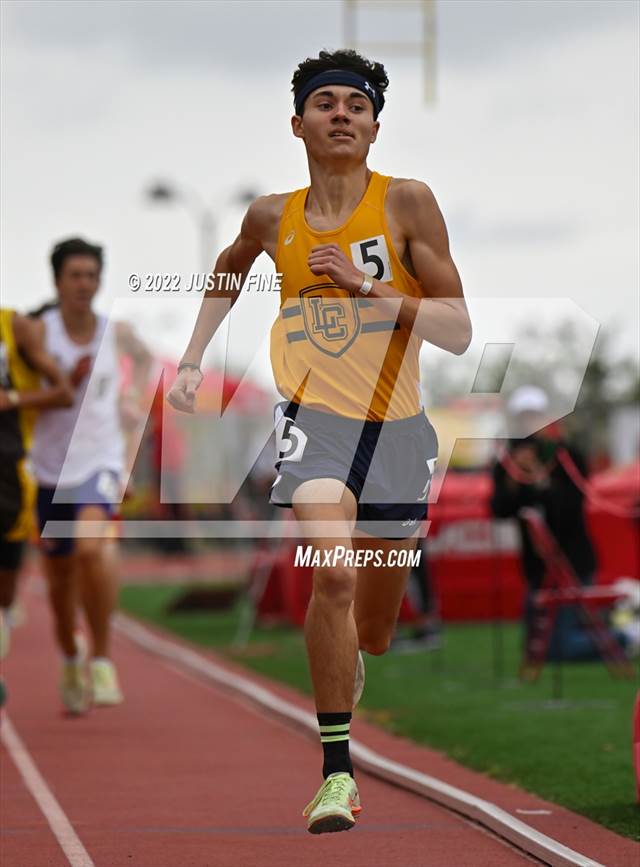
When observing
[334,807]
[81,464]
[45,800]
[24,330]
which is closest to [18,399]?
[24,330]

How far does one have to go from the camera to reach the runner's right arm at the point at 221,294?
6.23 meters

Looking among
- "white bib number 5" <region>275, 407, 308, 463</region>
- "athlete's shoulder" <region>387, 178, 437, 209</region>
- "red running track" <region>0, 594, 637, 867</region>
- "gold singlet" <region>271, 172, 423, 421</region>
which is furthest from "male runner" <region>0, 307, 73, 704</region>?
"athlete's shoulder" <region>387, 178, 437, 209</region>

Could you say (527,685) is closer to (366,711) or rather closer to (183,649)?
(366,711)

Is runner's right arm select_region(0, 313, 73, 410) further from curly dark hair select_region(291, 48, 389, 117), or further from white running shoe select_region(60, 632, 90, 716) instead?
curly dark hair select_region(291, 48, 389, 117)

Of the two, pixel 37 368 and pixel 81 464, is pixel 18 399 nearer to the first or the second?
pixel 37 368

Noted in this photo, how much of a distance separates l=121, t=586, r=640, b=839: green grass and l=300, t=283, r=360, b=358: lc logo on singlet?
200 cm

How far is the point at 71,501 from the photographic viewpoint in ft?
33.2

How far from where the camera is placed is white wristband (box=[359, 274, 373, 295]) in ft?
18.7

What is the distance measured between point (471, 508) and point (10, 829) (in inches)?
456

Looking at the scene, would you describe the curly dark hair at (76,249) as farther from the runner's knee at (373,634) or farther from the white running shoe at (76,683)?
the runner's knee at (373,634)

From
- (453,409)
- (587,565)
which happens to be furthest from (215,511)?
(587,565)

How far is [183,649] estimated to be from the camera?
1559 centimetres

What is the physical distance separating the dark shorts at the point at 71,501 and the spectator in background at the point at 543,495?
11.2 ft

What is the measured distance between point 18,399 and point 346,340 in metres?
3.85
